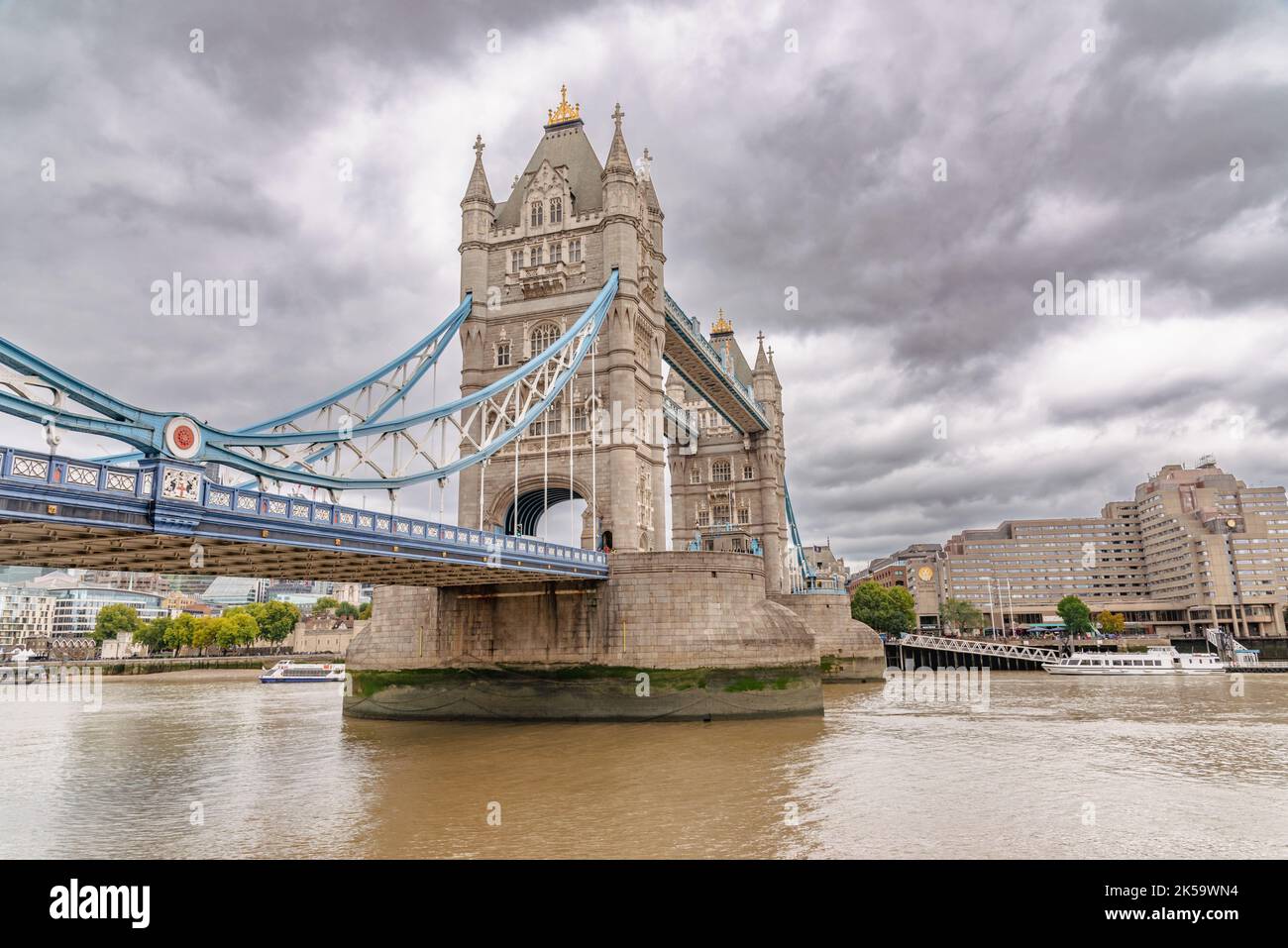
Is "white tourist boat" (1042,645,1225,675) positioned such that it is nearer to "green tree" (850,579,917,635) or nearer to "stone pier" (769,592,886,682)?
"stone pier" (769,592,886,682)

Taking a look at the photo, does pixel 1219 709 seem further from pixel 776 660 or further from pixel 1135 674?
pixel 1135 674

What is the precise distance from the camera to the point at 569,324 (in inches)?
1179

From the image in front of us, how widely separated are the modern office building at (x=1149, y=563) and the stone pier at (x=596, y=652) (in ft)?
288

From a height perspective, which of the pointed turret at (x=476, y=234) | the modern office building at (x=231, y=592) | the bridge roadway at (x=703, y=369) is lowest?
the modern office building at (x=231, y=592)

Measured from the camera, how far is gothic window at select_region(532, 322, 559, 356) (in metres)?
30.1

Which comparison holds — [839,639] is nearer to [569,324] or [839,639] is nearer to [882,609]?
[569,324]

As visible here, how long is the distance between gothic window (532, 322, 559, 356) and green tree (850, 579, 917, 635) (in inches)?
1980

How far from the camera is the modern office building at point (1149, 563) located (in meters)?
91.5

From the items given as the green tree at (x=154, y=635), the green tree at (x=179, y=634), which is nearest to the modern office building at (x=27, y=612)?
the green tree at (x=154, y=635)

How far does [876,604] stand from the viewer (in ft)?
253

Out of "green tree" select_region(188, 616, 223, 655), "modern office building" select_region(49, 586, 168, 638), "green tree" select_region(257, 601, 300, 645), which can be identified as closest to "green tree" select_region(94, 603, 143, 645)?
"green tree" select_region(188, 616, 223, 655)

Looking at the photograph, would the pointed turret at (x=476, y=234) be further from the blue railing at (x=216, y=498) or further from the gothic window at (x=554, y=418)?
the blue railing at (x=216, y=498)
